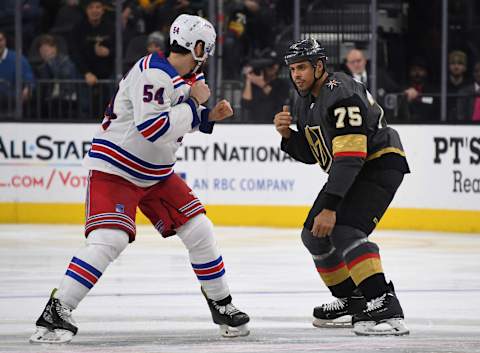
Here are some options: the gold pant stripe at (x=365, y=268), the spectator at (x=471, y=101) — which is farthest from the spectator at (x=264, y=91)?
the gold pant stripe at (x=365, y=268)

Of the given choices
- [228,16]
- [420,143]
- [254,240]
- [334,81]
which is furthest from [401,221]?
[334,81]

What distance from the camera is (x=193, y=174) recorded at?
42.3ft

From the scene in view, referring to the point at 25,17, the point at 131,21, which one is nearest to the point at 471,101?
the point at 131,21

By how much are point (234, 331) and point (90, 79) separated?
769 centimetres

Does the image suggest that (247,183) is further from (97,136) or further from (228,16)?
(97,136)

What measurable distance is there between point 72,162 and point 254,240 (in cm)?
239

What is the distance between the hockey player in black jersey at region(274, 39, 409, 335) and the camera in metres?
6.10

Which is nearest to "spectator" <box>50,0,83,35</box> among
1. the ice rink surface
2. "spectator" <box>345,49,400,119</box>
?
the ice rink surface

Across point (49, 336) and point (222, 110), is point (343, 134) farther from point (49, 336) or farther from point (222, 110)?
point (49, 336)

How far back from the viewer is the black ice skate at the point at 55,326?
5.94m

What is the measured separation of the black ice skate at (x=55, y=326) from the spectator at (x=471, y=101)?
7401 millimetres

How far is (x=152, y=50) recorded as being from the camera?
1359 cm

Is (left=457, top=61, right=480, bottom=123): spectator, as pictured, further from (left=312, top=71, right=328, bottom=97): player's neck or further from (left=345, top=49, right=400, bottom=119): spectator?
(left=312, top=71, right=328, bottom=97): player's neck

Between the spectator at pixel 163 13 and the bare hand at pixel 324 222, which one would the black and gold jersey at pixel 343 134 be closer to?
the bare hand at pixel 324 222
